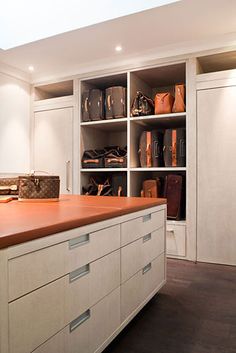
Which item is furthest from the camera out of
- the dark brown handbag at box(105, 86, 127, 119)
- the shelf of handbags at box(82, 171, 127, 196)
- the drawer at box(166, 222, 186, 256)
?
the shelf of handbags at box(82, 171, 127, 196)

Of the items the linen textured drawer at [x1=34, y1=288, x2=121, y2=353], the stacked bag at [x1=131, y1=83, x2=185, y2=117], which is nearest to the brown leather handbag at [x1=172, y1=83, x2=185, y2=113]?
the stacked bag at [x1=131, y1=83, x2=185, y2=117]

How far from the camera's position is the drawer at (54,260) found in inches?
36.0

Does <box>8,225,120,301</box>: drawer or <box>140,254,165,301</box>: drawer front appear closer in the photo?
<box>8,225,120,301</box>: drawer

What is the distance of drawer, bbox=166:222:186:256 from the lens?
10.5 ft

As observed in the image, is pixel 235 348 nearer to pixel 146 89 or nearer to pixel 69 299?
pixel 69 299

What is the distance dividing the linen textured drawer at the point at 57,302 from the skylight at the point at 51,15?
218 cm

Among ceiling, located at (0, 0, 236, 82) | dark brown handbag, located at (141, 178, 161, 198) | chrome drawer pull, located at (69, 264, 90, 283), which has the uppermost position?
ceiling, located at (0, 0, 236, 82)

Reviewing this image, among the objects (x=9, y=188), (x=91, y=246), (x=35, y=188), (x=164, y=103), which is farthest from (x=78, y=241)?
(x=164, y=103)

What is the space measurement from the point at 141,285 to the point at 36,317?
930 millimetres

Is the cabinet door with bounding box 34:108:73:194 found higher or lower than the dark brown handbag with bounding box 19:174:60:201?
higher

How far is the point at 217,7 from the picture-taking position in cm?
245

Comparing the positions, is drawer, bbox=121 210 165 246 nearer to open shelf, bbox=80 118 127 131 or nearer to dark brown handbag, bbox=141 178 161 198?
dark brown handbag, bbox=141 178 161 198

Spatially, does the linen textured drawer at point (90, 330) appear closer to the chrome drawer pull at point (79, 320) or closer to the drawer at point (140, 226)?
the chrome drawer pull at point (79, 320)

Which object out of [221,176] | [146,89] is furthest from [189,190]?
[146,89]
